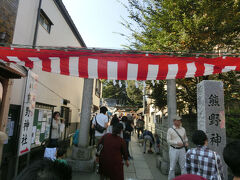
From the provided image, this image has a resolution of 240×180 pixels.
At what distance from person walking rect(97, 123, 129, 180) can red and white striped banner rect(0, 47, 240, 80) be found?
1.61 metres

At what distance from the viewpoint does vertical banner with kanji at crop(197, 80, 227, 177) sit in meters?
4.25

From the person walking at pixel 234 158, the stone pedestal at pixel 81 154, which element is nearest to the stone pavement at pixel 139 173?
the stone pedestal at pixel 81 154

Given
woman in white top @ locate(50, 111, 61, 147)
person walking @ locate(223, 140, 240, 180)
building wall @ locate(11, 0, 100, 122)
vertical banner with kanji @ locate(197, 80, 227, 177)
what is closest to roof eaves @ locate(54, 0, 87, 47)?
building wall @ locate(11, 0, 100, 122)

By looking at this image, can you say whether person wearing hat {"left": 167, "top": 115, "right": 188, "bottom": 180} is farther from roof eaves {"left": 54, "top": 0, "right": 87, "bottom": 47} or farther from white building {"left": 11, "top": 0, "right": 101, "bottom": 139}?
roof eaves {"left": 54, "top": 0, "right": 87, "bottom": 47}

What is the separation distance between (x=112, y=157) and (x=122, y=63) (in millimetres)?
2311

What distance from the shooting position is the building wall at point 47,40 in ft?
16.7

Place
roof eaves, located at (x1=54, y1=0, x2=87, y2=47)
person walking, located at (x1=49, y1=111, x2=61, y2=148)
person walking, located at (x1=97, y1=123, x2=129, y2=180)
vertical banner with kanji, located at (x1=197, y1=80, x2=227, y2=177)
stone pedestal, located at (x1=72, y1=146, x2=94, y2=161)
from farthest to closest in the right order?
roof eaves, located at (x1=54, y1=0, x2=87, y2=47), stone pedestal, located at (x1=72, y1=146, x2=94, y2=161), person walking, located at (x1=49, y1=111, x2=61, y2=148), vertical banner with kanji, located at (x1=197, y1=80, x2=227, y2=177), person walking, located at (x1=97, y1=123, x2=129, y2=180)

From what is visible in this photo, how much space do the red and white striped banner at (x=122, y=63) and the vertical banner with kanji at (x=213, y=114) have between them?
0.55 m

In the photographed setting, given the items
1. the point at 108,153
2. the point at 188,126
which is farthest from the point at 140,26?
the point at 108,153

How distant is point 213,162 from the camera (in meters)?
2.63

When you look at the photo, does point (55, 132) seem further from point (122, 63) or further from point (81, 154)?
point (122, 63)

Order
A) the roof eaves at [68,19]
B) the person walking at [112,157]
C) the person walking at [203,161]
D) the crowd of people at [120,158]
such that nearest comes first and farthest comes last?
the crowd of people at [120,158] → the person walking at [203,161] → the person walking at [112,157] → the roof eaves at [68,19]

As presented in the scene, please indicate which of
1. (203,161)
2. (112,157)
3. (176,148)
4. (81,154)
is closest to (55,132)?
(81,154)

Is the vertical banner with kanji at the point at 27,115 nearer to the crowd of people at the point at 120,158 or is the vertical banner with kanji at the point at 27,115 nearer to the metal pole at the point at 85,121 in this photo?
the crowd of people at the point at 120,158
